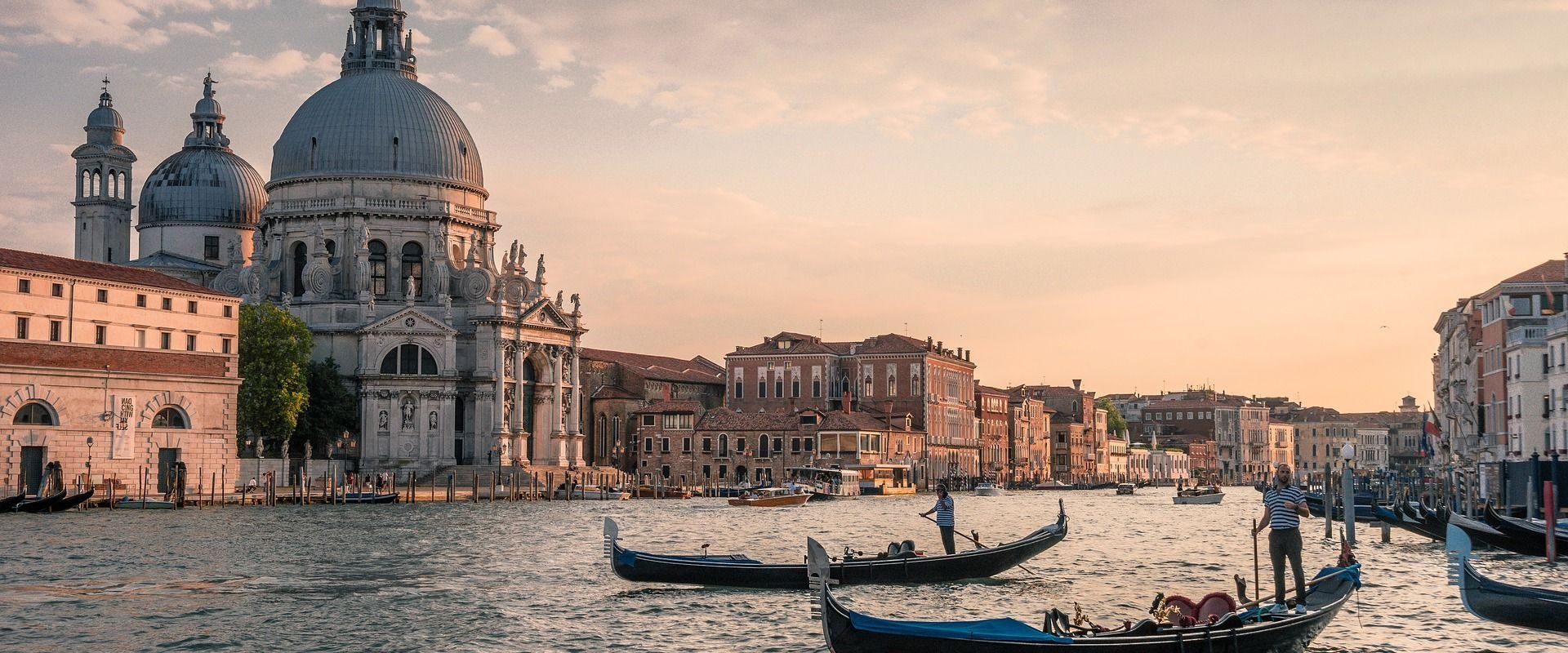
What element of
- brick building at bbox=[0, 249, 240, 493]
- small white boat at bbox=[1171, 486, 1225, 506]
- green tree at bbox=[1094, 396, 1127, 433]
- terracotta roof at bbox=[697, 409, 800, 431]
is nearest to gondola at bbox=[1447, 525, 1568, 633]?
brick building at bbox=[0, 249, 240, 493]

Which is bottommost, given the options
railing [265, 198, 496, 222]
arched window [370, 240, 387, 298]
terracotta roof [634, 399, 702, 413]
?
terracotta roof [634, 399, 702, 413]

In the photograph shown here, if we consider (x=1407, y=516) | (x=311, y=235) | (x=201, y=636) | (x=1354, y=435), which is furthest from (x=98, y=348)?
(x=1354, y=435)

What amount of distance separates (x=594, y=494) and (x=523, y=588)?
4220cm

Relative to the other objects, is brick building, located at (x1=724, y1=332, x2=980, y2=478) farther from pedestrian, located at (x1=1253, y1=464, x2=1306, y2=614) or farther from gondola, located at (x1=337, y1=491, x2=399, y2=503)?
pedestrian, located at (x1=1253, y1=464, x2=1306, y2=614)

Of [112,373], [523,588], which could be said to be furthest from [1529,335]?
[112,373]

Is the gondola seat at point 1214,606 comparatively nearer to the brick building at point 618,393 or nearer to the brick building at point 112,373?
the brick building at point 112,373

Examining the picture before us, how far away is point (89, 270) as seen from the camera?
Result: 163 ft

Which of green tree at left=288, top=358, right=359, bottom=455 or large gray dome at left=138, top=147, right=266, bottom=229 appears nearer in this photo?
green tree at left=288, top=358, right=359, bottom=455

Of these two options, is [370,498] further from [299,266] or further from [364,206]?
[299,266]

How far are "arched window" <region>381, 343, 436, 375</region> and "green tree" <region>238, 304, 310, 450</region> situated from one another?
8622 millimetres

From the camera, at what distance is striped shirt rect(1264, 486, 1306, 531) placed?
59.3ft

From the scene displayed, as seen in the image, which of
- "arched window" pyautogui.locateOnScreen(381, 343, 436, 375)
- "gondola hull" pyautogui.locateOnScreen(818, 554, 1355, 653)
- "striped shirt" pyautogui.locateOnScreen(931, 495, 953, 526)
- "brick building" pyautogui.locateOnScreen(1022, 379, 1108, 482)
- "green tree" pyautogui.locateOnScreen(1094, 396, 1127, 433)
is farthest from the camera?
"green tree" pyautogui.locateOnScreen(1094, 396, 1127, 433)

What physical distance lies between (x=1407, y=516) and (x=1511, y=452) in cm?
1568

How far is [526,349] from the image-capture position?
72625mm
